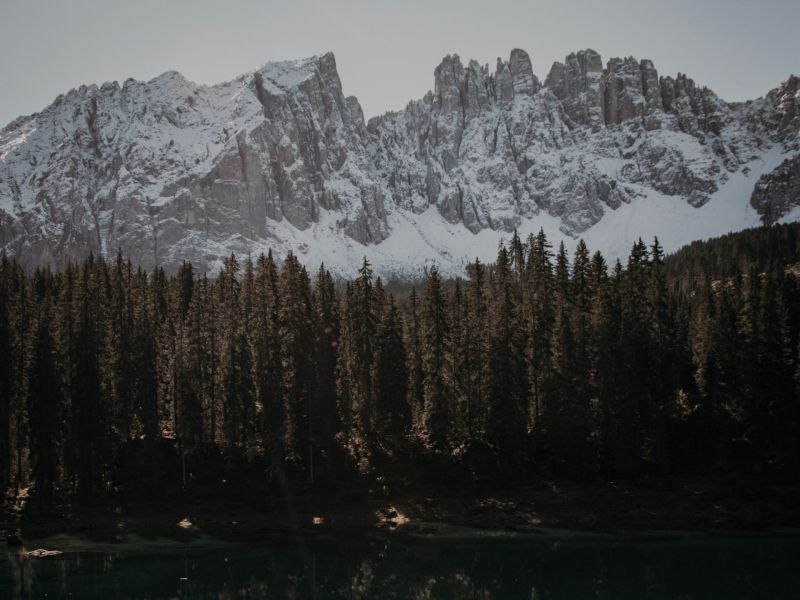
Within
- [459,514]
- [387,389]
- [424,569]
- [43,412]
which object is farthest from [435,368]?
[43,412]

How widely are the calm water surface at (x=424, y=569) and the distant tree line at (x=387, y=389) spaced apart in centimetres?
1016

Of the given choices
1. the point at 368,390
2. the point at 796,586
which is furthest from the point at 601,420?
the point at 796,586

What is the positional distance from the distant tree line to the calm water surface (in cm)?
1016

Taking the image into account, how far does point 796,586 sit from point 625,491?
17367mm

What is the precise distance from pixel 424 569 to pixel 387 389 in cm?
1916

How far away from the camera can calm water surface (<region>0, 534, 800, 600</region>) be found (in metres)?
40.2

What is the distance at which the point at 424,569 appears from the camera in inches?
1748

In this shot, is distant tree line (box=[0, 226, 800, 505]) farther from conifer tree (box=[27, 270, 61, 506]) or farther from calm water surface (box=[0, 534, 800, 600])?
calm water surface (box=[0, 534, 800, 600])

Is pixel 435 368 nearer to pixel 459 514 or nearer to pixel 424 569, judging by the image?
pixel 459 514

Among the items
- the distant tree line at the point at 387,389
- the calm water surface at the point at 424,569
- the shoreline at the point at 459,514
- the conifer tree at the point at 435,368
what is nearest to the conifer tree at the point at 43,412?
the distant tree line at the point at 387,389

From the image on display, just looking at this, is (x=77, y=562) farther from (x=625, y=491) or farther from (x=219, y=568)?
(x=625, y=491)

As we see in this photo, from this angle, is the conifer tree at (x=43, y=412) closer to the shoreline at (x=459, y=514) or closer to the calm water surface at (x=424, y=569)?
the shoreline at (x=459, y=514)

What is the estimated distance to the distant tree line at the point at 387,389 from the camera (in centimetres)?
5934

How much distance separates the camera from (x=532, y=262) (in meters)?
75.6
